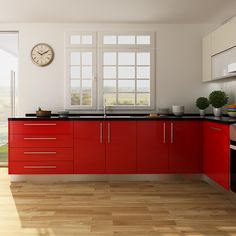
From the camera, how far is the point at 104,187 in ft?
14.7

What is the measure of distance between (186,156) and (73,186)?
165 centimetres

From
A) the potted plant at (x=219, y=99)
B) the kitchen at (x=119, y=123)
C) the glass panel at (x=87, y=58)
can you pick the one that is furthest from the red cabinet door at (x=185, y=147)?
the glass panel at (x=87, y=58)

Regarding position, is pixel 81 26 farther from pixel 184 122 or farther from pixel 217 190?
pixel 217 190

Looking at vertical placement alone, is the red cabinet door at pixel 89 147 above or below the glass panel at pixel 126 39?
below

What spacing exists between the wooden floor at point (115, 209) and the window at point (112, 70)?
146 centimetres

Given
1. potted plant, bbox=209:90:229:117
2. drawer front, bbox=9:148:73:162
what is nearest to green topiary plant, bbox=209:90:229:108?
potted plant, bbox=209:90:229:117

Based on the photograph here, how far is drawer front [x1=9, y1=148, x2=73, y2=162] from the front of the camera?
15.6ft

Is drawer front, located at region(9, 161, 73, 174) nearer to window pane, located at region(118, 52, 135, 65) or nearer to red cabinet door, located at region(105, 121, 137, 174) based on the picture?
red cabinet door, located at region(105, 121, 137, 174)

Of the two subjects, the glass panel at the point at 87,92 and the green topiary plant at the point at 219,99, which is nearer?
the green topiary plant at the point at 219,99

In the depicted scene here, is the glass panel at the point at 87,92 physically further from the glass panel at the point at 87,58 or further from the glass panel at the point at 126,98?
the glass panel at the point at 126,98

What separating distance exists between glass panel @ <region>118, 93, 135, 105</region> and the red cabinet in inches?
53.1

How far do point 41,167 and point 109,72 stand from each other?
187 centimetres

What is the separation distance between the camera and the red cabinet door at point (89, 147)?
4.78 metres

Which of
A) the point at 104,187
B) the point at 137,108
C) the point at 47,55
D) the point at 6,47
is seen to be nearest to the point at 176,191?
the point at 104,187
